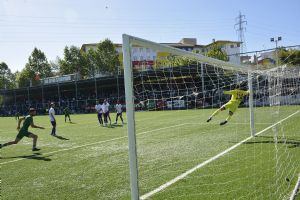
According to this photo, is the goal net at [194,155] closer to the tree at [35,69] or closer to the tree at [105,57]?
the tree at [105,57]

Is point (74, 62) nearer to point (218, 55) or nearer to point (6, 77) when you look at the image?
point (6, 77)

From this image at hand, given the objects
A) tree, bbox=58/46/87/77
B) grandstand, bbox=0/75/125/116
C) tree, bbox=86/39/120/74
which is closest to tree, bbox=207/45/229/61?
grandstand, bbox=0/75/125/116

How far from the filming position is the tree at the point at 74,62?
71.3 meters

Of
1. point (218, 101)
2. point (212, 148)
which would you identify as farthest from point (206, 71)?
point (218, 101)

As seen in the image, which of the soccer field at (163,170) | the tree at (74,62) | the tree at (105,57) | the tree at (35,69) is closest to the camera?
the soccer field at (163,170)

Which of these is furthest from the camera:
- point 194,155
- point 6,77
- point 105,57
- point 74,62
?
point 6,77

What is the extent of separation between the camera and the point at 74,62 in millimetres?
71812

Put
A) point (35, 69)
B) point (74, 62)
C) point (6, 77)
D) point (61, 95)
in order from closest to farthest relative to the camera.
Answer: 1. point (61, 95)
2. point (74, 62)
3. point (35, 69)
4. point (6, 77)

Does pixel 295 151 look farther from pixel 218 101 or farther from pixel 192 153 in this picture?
pixel 218 101

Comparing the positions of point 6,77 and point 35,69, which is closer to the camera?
point 35,69

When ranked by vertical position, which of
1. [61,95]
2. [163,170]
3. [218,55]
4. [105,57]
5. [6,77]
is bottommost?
[163,170]

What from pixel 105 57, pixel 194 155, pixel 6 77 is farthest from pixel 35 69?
pixel 194 155

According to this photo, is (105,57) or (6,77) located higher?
(105,57)

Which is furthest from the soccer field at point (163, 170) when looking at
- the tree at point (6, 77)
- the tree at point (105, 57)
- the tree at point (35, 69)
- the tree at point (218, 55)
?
the tree at point (6, 77)
